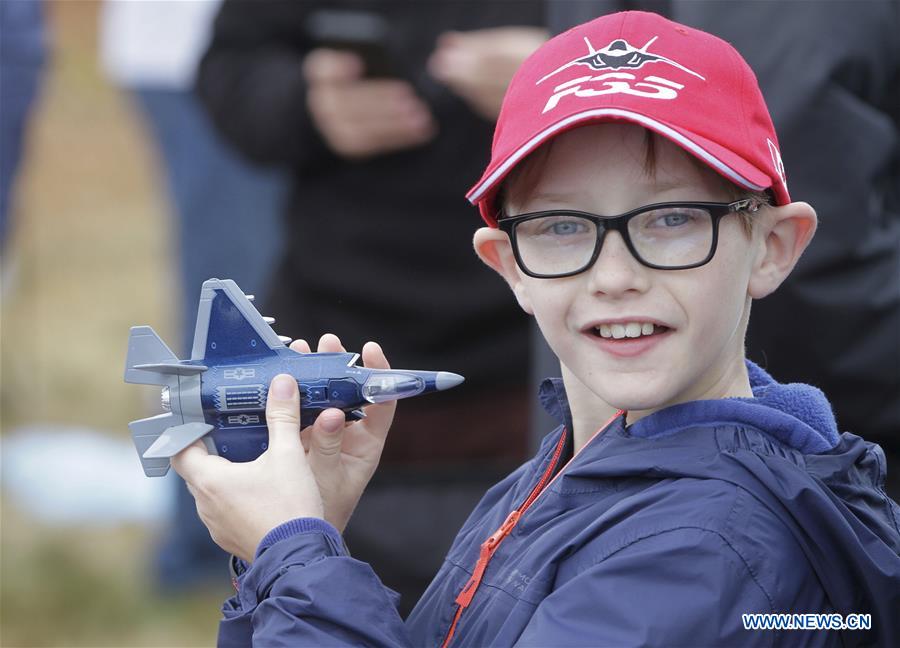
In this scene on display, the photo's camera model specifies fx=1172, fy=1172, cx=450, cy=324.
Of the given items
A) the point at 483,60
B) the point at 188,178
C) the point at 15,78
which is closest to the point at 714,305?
the point at 483,60

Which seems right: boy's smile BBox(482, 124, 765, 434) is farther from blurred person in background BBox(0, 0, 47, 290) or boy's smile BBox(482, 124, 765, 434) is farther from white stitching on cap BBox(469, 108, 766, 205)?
blurred person in background BBox(0, 0, 47, 290)

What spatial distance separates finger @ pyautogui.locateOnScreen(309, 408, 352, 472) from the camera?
55.3 inches

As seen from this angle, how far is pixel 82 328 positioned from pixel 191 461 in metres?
3.45

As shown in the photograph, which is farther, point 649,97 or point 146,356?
point 146,356

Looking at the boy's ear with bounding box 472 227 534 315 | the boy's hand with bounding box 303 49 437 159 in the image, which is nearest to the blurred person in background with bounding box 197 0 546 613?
the boy's hand with bounding box 303 49 437 159

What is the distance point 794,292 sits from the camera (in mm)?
2332

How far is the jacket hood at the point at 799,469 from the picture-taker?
117cm

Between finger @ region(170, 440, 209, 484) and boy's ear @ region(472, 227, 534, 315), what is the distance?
42 cm

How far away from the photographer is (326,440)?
144 cm

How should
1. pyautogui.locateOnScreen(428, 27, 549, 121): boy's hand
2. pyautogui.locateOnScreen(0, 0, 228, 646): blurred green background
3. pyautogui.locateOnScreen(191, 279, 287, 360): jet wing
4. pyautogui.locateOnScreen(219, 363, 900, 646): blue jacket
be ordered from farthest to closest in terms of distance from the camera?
pyautogui.locateOnScreen(0, 0, 228, 646): blurred green background < pyautogui.locateOnScreen(428, 27, 549, 121): boy's hand < pyautogui.locateOnScreen(191, 279, 287, 360): jet wing < pyautogui.locateOnScreen(219, 363, 900, 646): blue jacket

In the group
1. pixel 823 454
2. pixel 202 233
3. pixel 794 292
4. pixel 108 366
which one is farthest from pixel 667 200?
pixel 108 366

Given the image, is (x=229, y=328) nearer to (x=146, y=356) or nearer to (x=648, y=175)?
(x=146, y=356)

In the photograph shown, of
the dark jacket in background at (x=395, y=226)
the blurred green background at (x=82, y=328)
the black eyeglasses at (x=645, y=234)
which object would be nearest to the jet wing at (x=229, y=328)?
the black eyeglasses at (x=645, y=234)

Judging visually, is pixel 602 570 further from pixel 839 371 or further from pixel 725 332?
pixel 839 371
